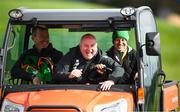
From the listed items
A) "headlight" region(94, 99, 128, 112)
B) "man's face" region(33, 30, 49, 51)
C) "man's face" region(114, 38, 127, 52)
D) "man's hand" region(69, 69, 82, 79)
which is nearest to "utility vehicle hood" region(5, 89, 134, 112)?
"headlight" region(94, 99, 128, 112)

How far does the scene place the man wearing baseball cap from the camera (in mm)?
10219

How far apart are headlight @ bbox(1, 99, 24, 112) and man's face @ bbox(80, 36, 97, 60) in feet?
3.63

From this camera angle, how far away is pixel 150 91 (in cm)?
1031

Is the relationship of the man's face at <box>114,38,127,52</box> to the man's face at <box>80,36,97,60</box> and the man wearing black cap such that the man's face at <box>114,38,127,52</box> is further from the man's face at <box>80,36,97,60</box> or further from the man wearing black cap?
the man wearing black cap

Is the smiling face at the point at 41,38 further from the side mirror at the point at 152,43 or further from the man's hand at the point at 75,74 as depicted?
the side mirror at the point at 152,43

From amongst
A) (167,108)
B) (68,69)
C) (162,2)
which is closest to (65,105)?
(68,69)

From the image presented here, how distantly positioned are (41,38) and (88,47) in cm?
97

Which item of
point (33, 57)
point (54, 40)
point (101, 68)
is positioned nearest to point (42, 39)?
point (33, 57)

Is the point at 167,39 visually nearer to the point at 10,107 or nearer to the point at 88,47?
the point at 88,47

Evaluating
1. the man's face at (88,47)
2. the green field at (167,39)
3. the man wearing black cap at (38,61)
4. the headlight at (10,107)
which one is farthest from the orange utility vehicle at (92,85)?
the green field at (167,39)

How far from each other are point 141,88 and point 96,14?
3.75 ft

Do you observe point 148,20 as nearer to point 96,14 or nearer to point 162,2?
point 96,14

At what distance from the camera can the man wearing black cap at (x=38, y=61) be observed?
1061 centimetres

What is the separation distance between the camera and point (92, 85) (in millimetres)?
10062
